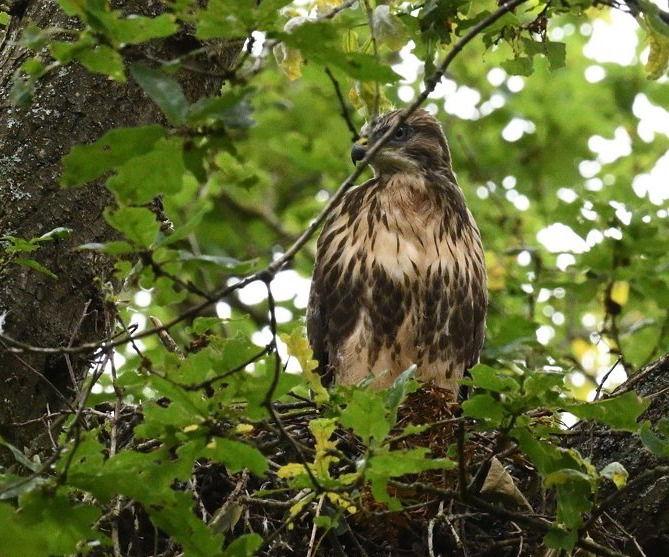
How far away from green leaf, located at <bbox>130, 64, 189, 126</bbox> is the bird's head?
276cm

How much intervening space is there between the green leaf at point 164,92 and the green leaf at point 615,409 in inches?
45.7

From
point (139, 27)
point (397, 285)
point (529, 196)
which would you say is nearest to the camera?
point (139, 27)

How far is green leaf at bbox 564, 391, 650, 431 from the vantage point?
2.66m

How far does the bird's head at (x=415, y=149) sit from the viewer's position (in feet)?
17.0

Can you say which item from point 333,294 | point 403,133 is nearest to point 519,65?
point 333,294

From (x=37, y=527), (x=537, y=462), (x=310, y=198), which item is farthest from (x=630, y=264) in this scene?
(x=310, y=198)

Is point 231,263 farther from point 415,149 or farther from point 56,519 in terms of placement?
point 415,149

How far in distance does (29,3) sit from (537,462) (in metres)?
2.51

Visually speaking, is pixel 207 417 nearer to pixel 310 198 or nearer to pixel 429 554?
pixel 429 554

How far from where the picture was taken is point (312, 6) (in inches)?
146

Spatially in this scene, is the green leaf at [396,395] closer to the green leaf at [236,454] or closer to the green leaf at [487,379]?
the green leaf at [487,379]

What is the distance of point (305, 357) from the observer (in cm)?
286

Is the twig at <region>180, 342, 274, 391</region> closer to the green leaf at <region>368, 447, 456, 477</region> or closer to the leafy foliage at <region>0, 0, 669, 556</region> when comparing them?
the leafy foliage at <region>0, 0, 669, 556</region>

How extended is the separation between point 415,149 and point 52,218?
7.19 ft
